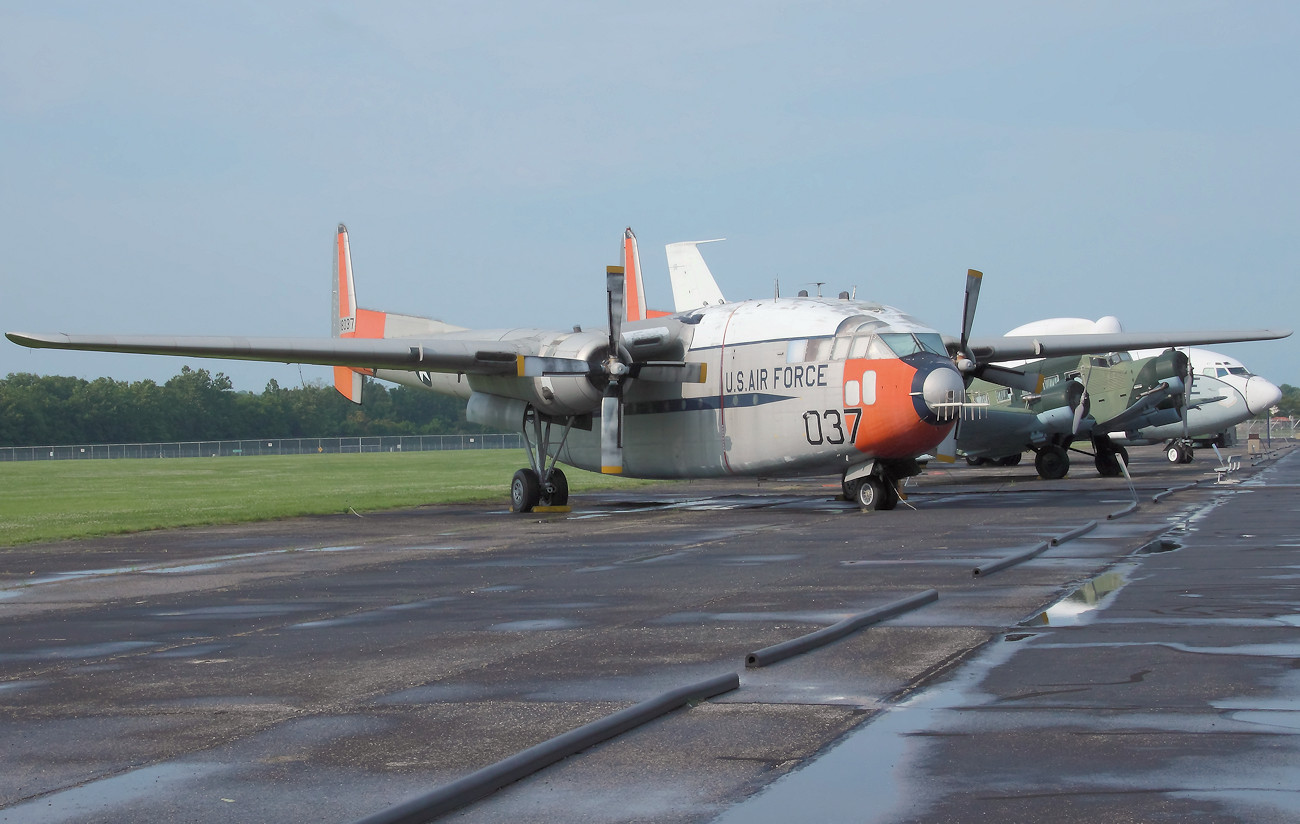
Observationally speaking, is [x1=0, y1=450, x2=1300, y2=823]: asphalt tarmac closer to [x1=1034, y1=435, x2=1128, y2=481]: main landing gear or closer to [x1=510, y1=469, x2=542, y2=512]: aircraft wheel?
[x1=510, y1=469, x2=542, y2=512]: aircraft wheel

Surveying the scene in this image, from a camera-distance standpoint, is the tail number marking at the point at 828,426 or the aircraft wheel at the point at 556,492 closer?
the tail number marking at the point at 828,426

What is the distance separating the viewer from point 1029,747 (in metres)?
5.32

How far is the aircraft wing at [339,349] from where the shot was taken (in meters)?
20.9

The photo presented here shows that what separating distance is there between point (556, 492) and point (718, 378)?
436 cm

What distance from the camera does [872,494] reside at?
21969 mm

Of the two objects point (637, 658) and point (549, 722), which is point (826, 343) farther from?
point (549, 722)

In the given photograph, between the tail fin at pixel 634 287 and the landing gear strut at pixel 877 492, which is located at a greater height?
the tail fin at pixel 634 287

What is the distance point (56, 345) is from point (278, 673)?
14622 millimetres

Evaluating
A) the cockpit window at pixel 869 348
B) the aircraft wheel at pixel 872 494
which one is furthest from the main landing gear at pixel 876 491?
the cockpit window at pixel 869 348

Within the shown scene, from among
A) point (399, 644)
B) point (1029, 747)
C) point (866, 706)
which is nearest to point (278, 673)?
point (399, 644)

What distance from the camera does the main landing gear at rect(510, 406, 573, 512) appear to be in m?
24.7

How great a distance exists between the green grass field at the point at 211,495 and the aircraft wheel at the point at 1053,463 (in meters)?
12.4

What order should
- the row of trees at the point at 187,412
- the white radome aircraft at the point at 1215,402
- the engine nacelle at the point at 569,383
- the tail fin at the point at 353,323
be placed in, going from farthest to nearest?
the row of trees at the point at 187,412 → the white radome aircraft at the point at 1215,402 → the tail fin at the point at 353,323 → the engine nacelle at the point at 569,383

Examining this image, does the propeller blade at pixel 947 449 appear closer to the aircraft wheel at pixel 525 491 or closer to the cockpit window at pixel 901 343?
the cockpit window at pixel 901 343
